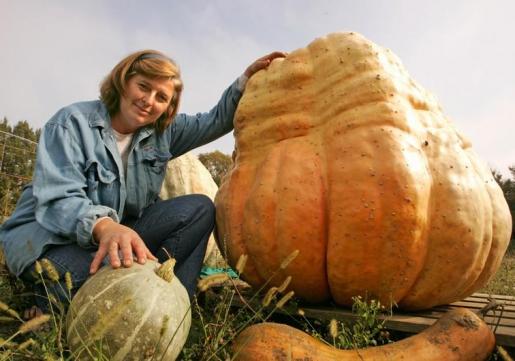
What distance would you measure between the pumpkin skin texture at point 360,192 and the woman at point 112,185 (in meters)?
0.33

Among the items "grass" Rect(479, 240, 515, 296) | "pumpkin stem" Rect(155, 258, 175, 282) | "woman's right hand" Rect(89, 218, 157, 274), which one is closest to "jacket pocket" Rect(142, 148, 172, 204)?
"woman's right hand" Rect(89, 218, 157, 274)

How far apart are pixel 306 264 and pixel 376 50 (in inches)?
49.5

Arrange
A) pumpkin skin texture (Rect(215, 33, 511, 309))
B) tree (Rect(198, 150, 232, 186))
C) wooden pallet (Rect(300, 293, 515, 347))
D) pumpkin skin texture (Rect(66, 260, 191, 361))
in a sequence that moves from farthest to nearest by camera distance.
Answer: tree (Rect(198, 150, 232, 186)) → pumpkin skin texture (Rect(215, 33, 511, 309)) → wooden pallet (Rect(300, 293, 515, 347)) → pumpkin skin texture (Rect(66, 260, 191, 361))

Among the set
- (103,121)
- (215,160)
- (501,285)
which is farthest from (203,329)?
(215,160)

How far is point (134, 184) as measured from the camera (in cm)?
285

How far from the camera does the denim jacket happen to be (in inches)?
88.0

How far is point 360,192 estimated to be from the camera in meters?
2.23

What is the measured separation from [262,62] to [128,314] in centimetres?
205

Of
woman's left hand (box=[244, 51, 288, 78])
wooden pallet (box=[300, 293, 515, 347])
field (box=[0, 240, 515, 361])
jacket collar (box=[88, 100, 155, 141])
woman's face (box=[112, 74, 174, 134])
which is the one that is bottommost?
field (box=[0, 240, 515, 361])

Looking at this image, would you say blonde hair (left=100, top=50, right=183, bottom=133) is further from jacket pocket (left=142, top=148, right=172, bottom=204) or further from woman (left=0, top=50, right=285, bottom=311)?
jacket pocket (left=142, top=148, right=172, bottom=204)

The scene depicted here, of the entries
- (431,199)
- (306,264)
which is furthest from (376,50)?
(306,264)

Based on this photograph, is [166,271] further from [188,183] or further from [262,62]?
[188,183]

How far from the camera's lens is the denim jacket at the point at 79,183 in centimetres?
223

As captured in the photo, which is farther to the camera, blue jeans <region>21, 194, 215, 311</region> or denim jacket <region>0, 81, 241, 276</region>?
blue jeans <region>21, 194, 215, 311</region>
